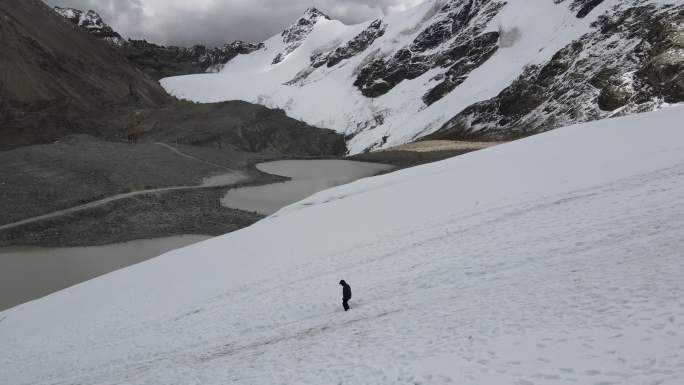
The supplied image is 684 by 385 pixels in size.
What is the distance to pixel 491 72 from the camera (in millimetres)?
108125

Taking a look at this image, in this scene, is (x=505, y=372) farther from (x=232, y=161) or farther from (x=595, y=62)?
(x=595, y=62)

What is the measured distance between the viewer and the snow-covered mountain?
6900cm

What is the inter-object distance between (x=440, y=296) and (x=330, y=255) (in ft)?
25.0

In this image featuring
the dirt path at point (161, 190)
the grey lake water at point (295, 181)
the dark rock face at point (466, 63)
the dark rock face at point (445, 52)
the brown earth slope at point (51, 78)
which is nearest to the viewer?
the dirt path at point (161, 190)

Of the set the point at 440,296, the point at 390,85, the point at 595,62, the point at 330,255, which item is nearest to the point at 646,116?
the point at 330,255

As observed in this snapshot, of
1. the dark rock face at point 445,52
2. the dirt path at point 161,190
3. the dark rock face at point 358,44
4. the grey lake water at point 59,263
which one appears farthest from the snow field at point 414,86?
the grey lake water at point 59,263

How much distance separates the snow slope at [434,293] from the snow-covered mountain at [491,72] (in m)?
50.6

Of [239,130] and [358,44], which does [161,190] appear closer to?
[239,130]

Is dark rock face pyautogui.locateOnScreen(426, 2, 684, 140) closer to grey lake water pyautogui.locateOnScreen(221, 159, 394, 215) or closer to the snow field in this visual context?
the snow field

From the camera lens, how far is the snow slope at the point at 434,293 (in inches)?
324

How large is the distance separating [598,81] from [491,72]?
37261 millimetres

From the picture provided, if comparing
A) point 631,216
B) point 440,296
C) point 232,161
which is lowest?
point 440,296

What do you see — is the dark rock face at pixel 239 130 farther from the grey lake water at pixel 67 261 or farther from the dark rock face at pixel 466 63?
the grey lake water at pixel 67 261

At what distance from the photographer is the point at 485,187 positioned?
20781 millimetres
